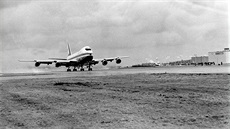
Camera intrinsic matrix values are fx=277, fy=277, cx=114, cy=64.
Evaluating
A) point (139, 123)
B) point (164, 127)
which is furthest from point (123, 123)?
point (164, 127)

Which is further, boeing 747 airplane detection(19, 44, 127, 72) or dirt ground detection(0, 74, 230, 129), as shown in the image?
boeing 747 airplane detection(19, 44, 127, 72)

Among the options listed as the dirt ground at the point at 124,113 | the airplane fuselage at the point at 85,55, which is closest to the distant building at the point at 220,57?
the airplane fuselage at the point at 85,55

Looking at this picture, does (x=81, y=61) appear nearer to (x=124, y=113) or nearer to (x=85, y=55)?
(x=85, y=55)

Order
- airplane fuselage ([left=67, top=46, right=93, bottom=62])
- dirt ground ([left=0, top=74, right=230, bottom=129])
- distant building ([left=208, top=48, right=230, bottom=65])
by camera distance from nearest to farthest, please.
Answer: dirt ground ([left=0, top=74, right=230, bottom=129]) → airplane fuselage ([left=67, top=46, right=93, bottom=62]) → distant building ([left=208, top=48, right=230, bottom=65])

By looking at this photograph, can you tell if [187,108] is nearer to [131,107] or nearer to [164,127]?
[131,107]

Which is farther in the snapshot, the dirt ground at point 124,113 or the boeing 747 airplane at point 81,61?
the boeing 747 airplane at point 81,61

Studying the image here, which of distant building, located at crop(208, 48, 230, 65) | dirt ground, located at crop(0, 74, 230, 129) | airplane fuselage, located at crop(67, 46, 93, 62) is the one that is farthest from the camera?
distant building, located at crop(208, 48, 230, 65)

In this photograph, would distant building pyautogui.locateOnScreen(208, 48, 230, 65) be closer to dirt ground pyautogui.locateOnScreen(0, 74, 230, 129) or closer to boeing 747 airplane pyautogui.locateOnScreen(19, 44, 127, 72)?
boeing 747 airplane pyautogui.locateOnScreen(19, 44, 127, 72)

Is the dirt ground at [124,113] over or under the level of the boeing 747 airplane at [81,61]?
under

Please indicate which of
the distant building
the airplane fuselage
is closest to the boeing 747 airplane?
the airplane fuselage

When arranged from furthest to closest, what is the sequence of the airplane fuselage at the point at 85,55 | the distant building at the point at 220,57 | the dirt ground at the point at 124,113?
the distant building at the point at 220,57 < the airplane fuselage at the point at 85,55 < the dirt ground at the point at 124,113

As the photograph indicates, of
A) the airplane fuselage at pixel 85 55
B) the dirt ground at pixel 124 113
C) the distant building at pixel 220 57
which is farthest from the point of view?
the distant building at pixel 220 57

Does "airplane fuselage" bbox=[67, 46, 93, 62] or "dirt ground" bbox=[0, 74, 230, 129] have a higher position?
"airplane fuselage" bbox=[67, 46, 93, 62]

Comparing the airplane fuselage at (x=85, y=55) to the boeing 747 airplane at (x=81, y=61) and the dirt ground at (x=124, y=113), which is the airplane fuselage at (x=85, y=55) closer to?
the boeing 747 airplane at (x=81, y=61)
